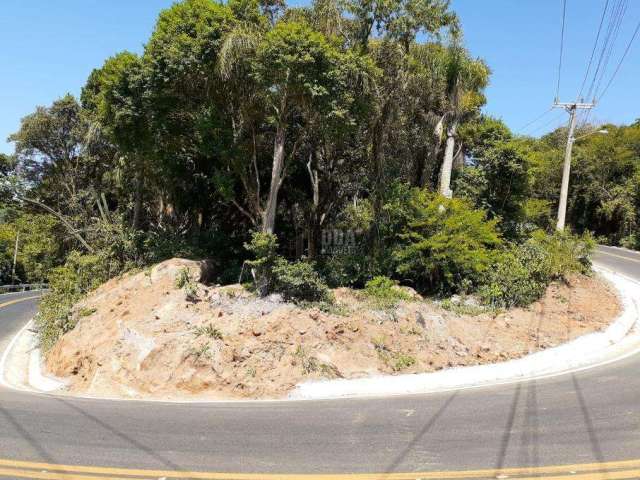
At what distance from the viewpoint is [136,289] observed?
55.5ft

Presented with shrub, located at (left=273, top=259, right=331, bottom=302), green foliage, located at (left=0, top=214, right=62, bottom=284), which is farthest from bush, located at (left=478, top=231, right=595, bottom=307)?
green foliage, located at (left=0, top=214, right=62, bottom=284)

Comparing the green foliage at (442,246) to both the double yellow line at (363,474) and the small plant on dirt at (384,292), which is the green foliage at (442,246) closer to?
the small plant on dirt at (384,292)

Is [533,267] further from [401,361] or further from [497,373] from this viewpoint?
[401,361]

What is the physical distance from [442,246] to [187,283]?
780 cm

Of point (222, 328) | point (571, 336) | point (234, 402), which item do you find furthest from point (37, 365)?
point (571, 336)

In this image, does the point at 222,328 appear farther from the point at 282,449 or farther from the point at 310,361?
the point at 282,449

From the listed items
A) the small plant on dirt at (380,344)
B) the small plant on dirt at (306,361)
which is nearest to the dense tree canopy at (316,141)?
the small plant on dirt at (380,344)

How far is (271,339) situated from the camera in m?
12.6

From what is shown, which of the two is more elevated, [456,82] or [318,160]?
[456,82]

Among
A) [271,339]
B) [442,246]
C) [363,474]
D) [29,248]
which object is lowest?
[29,248]

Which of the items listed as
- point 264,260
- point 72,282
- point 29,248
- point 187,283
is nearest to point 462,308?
point 264,260

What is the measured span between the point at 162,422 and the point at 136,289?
363 inches

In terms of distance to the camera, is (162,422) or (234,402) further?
(234,402)

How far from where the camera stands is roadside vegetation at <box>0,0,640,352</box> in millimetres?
14727
